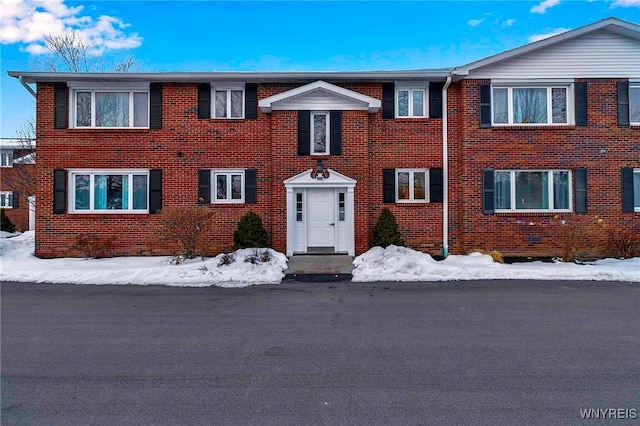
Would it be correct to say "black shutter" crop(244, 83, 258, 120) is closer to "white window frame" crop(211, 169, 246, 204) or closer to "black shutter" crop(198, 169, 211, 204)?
"white window frame" crop(211, 169, 246, 204)

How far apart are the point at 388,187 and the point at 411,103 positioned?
2866 millimetres

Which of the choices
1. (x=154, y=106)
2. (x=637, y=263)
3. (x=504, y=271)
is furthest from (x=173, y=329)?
(x=637, y=263)

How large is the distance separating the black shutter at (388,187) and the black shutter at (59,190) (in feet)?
33.2

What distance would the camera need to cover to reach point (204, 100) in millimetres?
12930

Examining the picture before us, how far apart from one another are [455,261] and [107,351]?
9.35 meters

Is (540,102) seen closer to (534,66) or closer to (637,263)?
(534,66)

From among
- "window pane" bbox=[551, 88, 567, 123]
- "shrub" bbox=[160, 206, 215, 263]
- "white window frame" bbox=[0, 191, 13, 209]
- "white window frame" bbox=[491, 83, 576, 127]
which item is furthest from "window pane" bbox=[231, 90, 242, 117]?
"white window frame" bbox=[0, 191, 13, 209]

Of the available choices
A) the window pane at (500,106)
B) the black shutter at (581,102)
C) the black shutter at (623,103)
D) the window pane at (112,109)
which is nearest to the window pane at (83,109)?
the window pane at (112,109)

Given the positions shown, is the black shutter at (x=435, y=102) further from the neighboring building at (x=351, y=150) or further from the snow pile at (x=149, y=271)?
the snow pile at (x=149, y=271)

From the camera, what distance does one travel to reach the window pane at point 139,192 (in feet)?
42.5

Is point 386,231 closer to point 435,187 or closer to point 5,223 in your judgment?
point 435,187

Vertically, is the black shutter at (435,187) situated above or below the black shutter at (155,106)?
below

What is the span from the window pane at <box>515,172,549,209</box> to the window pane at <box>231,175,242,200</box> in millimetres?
8870

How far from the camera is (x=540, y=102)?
1292 centimetres
